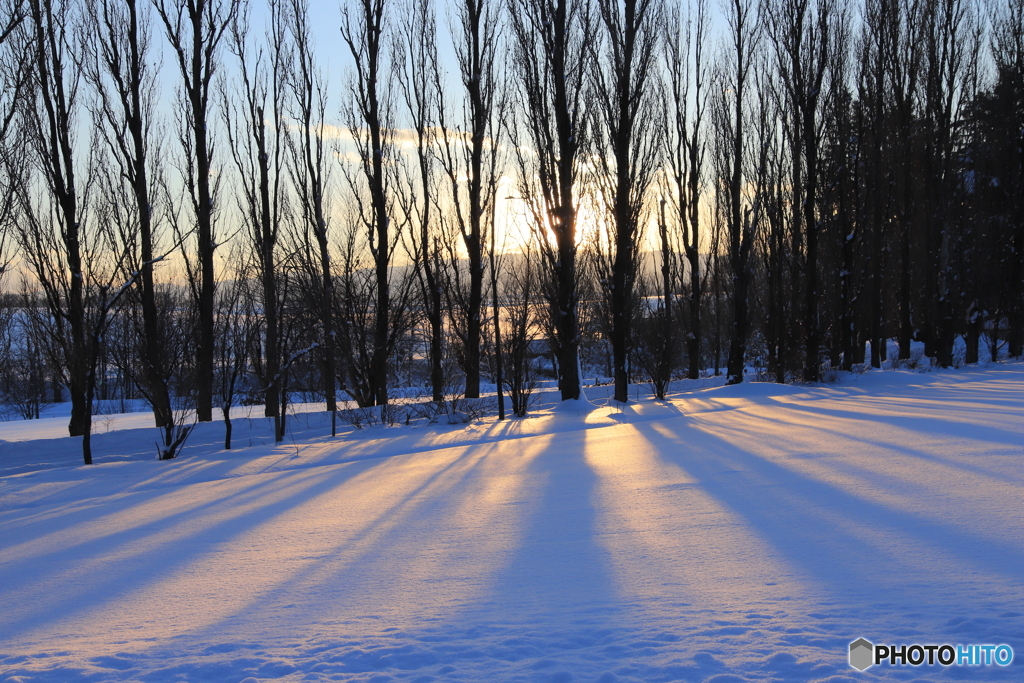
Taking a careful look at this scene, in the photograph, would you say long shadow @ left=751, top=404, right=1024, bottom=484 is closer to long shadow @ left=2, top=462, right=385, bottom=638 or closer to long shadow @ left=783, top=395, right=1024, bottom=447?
long shadow @ left=783, top=395, right=1024, bottom=447

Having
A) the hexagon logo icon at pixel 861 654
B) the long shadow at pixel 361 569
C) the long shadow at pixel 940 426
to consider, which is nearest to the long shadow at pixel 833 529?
the hexagon logo icon at pixel 861 654

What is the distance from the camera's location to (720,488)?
449 cm

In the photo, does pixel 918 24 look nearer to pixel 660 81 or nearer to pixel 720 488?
pixel 660 81

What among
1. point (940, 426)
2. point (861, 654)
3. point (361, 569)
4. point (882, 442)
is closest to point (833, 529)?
point (861, 654)

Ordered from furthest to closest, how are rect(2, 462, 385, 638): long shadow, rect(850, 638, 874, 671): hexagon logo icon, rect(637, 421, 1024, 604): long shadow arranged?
1. rect(2, 462, 385, 638): long shadow
2. rect(637, 421, 1024, 604): long shadow
3. rect(850, 638, 874, 671): hexagon logo icon

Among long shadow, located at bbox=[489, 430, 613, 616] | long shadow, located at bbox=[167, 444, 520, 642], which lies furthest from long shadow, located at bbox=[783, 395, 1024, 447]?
long shadow, located at bbox=[167, 444, 520, 642]

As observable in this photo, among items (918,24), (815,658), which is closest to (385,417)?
(815,658)

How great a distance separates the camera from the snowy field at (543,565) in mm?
2287

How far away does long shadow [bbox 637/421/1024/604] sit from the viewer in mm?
2705

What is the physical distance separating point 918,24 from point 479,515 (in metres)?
20.9

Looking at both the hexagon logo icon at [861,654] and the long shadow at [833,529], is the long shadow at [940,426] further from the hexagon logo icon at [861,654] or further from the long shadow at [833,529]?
the hexagon logo icon at [861,654]

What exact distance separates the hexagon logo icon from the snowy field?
4 centimetres

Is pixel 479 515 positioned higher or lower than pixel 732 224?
lower

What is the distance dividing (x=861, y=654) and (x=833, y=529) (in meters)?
1.34
